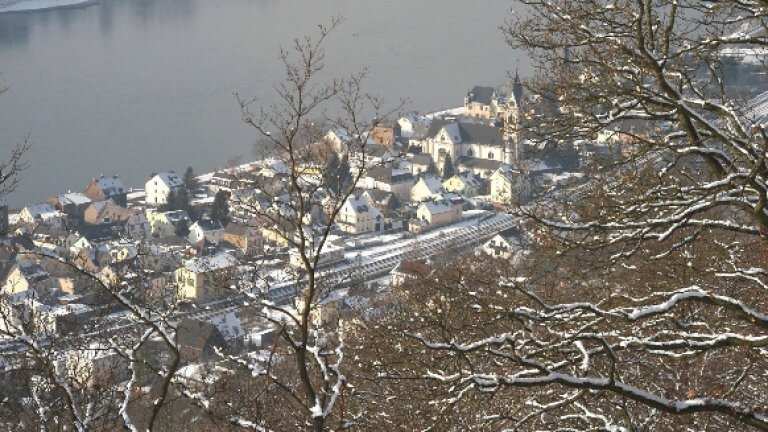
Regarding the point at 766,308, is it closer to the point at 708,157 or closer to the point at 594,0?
the point at 708,157

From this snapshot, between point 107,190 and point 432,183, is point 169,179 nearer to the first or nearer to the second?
point 107,190

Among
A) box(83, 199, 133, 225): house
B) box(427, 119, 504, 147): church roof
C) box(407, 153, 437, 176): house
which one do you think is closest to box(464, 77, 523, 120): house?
box(427, 119, 504, 147): church roof

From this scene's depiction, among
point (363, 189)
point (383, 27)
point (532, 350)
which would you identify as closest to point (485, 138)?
point (363, 189)

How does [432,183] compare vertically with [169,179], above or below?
below

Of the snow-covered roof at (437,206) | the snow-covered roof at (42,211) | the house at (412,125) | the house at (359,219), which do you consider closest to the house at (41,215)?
the snow-covered roof at (42,211)

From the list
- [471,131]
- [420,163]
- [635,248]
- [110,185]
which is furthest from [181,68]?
[635,248]

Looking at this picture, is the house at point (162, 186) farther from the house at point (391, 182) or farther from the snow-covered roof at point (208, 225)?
the house at point (391, 182)

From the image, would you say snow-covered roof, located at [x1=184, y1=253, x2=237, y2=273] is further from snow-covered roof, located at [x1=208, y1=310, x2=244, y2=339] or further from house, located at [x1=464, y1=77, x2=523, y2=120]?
house, located at [x1=464, y1=77, x2=523, y2=120]
